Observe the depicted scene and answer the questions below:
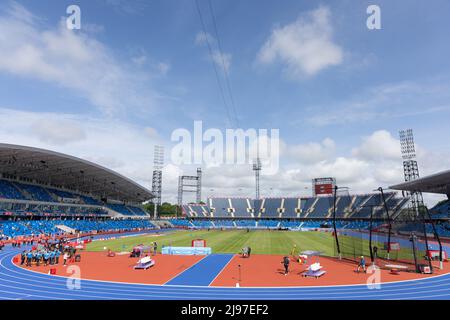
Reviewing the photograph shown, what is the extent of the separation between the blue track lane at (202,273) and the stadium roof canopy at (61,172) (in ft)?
118

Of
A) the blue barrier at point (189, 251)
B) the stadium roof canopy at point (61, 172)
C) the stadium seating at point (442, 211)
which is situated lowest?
the blue barrier at point (189, 251)

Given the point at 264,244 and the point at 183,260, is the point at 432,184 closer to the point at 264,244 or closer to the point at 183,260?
the point at 264,244

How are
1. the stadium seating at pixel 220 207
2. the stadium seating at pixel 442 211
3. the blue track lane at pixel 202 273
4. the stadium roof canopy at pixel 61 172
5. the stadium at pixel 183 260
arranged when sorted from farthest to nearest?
the stadium seating at pixel 220 207 → the stadium seating at pixel 442 211 → the stadium roof canopy at pixel 61 172 → the blue track lane at pixel 202 273 → the stadium at pixel 183 260

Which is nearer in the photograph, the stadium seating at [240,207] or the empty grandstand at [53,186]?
the empty grandstand at [53,186]

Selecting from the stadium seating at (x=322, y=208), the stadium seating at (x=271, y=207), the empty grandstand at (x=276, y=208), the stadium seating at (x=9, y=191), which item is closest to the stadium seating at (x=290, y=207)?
the empty grandstand at (x=276, y=208)

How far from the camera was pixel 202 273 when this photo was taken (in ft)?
75.0

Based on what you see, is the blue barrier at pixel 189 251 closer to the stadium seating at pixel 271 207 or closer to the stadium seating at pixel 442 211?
the stadium seating at pixel 442 211

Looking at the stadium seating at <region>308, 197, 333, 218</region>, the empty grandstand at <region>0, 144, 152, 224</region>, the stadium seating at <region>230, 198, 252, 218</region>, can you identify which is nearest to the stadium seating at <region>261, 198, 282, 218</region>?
the stadium seating at <region>230, 198, 252, 218</region>

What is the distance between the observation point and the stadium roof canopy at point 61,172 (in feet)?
162

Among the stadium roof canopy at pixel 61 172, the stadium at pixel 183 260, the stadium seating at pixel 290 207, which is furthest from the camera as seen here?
the stadium seating at pixel 290 207

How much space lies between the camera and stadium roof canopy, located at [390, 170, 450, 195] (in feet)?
185

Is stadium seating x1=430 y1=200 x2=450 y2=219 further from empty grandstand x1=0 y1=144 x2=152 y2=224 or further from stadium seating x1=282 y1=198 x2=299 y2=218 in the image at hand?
empty grandstand x1=0 y1=144 x2=152 y2=224
